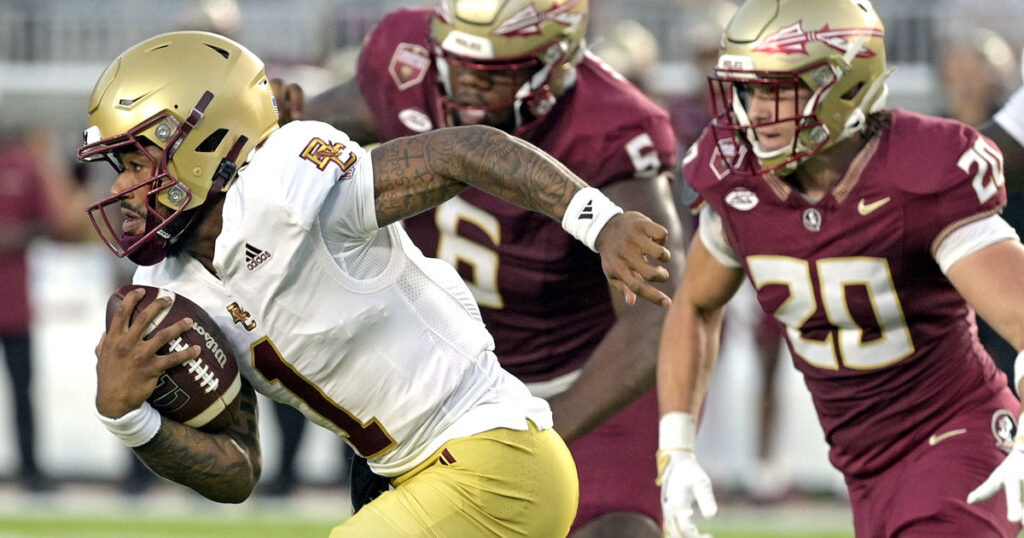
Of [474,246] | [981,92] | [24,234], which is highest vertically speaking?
[474,246]

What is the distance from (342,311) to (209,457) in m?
0.39

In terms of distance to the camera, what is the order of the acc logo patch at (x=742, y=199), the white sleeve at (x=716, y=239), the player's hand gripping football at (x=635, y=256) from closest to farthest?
the player's hand gripping football at (x=635, y=256), the acc logo patch at (x=742, y=199), the white sleeve at (x=716, y=239)

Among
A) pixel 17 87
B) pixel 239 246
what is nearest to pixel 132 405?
pixel 239 246

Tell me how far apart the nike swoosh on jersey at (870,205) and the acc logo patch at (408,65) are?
1.30m

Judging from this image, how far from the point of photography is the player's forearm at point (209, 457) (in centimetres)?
308

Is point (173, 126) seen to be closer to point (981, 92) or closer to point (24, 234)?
point (981, 92)

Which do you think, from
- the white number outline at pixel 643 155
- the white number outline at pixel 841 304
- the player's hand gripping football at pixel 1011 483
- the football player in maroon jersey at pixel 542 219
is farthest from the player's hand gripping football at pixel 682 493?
the white number outline at pixel 643 155

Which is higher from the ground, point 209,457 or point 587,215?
point 587,215

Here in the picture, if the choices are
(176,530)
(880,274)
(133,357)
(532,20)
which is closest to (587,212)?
(133,357)

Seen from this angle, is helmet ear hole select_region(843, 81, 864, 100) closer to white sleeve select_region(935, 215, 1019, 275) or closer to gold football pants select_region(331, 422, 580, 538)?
white sleeve select_region(935, 215, 1019, 275)

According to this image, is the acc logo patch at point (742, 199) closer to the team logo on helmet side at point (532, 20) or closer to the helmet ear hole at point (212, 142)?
the team logo on helmet side at point (532, 20)

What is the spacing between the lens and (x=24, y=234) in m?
7.58

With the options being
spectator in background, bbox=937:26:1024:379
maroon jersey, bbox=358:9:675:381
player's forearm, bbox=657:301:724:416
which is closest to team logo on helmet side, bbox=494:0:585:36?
maroon jersey, bbox=358:9:675:381

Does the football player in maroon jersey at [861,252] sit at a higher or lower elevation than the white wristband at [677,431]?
Result: higher
